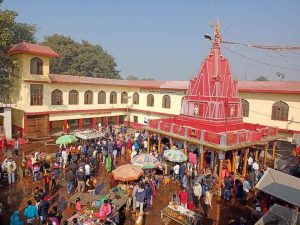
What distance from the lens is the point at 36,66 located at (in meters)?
26.8

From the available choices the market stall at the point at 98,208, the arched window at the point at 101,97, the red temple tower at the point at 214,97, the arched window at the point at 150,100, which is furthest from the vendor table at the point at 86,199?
the arched window at the point at 150,100

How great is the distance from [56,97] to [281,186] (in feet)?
81.7

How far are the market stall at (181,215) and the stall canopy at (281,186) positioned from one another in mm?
3219

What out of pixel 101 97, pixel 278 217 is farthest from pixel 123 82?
pixel 278 217

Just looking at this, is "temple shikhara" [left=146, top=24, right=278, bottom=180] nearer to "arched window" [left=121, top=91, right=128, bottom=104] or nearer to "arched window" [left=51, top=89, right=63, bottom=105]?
"arched window" [left=51, top=89, right=63, bottom=105]

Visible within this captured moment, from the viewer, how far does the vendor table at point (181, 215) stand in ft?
36.3

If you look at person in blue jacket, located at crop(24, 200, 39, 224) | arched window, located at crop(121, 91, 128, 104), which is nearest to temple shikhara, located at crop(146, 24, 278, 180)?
person in blue jacket, located at crop(24, 200, 39, 224)

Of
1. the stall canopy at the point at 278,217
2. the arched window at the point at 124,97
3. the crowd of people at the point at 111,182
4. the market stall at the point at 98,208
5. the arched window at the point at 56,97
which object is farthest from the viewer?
the arched window at the point at 124,97

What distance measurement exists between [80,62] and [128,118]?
77.1 feet

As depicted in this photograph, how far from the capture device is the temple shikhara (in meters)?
18.1

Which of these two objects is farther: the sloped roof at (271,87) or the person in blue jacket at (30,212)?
the sloped roof at (271,87)

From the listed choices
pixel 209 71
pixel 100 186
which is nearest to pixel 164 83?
pixel 209 71

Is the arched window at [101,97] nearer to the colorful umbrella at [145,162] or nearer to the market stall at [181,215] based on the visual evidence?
the colorful umbrella at [145,162]

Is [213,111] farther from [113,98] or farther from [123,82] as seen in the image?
[123,82]
